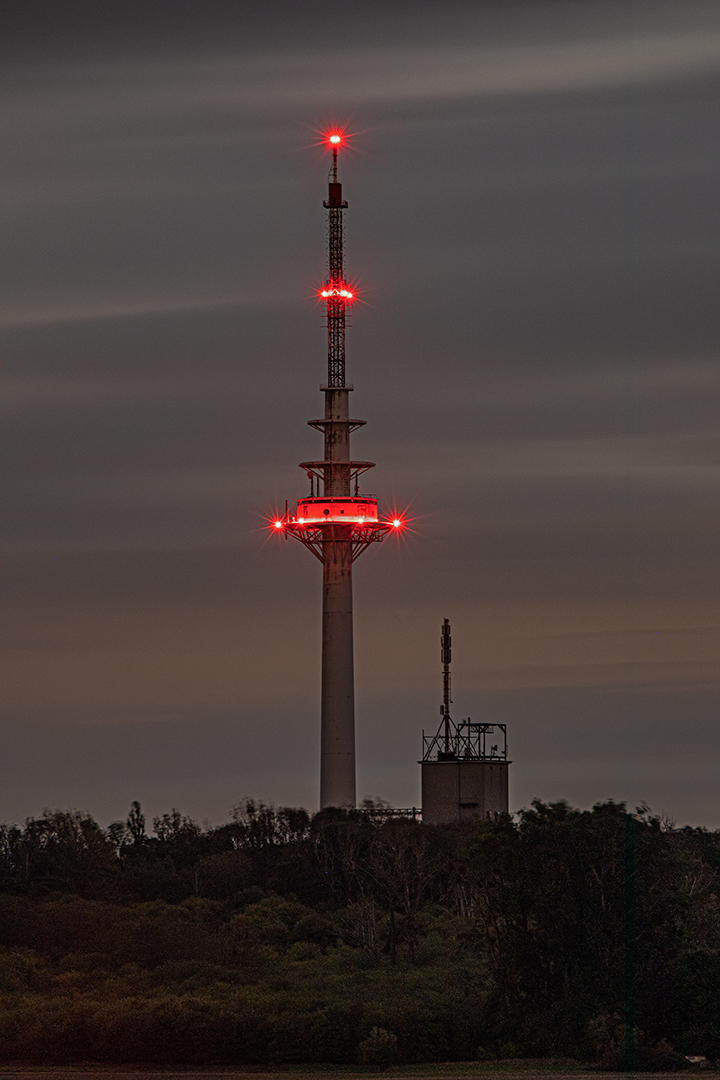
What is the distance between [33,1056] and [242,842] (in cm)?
4228

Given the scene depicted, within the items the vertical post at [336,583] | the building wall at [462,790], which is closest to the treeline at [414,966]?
the building wall at [462,790]

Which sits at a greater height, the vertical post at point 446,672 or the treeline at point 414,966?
the vertical post at point 446,672

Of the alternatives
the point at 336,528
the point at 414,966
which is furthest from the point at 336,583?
the point at 414,966

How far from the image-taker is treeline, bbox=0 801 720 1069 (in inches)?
3022

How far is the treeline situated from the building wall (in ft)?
33.9

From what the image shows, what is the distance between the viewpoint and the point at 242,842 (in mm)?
118688

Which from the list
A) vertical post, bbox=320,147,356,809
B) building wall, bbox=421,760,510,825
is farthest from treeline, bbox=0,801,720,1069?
vertical post, bbox=320,147,356,809

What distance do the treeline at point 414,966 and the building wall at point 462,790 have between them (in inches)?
407

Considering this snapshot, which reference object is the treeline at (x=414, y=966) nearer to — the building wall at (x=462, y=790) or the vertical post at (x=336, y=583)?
the building wall at (x=462, y=790)

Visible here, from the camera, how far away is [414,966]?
8944 cm

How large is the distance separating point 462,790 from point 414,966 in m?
25.0

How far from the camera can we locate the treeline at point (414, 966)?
7675 cm

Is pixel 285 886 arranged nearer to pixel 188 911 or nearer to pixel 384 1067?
pixel 188 911

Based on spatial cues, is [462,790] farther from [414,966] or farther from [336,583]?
[414,966]
